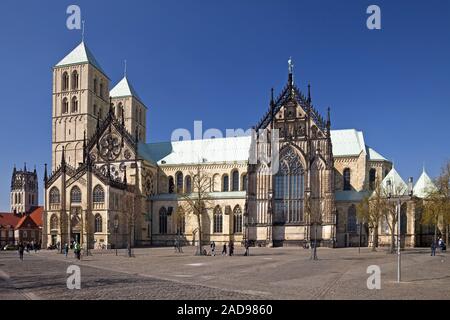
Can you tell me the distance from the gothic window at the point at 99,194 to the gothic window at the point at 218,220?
1983 centimetres

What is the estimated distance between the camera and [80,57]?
97.5 metres

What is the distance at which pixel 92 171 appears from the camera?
78.0m

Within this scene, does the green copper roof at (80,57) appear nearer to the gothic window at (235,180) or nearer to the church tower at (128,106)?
the church tower at (128,106)

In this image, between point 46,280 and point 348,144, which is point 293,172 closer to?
point 348,144

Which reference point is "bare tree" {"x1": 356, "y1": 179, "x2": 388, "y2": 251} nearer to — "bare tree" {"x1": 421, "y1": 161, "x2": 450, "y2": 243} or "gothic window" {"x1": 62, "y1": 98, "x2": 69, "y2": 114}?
"bare tree" {"x1": 421, "y1": 161, "x2": 450, "y2": 243}

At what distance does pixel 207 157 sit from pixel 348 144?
27029mm

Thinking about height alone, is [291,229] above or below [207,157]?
below

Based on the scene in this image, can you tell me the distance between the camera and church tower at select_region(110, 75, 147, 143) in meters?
110

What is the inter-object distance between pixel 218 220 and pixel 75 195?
81.9 ft

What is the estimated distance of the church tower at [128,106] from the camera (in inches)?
4333

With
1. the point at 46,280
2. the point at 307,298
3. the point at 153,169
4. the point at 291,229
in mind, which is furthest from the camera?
the point at 153,169

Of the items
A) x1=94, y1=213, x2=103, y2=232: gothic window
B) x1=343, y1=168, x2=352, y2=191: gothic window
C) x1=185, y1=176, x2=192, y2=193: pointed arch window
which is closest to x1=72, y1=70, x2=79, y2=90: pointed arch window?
x1=185, y1=176, x2=192, y2=193: pointed arch window

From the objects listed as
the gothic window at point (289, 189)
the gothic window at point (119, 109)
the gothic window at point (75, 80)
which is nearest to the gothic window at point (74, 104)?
Answer: the gothic window at point (75, 80)
